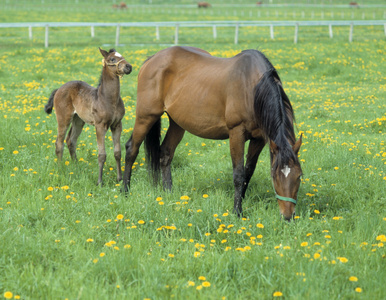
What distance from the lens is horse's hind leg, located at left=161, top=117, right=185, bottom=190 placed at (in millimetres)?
6199

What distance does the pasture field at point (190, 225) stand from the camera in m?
3.31

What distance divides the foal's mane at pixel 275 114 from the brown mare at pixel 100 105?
1838 millimetres

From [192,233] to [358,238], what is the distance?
146 cm

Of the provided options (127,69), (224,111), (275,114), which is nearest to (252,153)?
(224,111)

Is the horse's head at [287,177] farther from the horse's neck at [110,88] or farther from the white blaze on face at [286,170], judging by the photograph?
the horse's neck at [110,88]

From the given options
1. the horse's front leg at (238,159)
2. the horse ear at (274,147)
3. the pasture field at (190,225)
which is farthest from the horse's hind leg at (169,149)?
the horse ear at (274,147)

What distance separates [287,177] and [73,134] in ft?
11.6

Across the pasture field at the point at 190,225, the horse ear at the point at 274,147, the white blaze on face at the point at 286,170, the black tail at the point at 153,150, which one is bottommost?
the pasture field at the point at 190,225

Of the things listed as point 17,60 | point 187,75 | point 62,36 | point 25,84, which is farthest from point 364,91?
point 62,36

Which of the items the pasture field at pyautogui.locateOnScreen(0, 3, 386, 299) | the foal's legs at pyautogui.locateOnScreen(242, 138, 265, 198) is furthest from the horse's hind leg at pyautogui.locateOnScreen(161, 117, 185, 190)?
the foal's legs at pyautogui.locateOnScreen(242, 138, 265, 198)

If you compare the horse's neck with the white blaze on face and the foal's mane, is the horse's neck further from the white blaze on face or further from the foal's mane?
the white blaze on face

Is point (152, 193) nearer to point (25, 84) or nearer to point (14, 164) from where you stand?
point (14, 164)

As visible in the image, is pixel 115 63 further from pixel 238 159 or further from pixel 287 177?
pixel 287 177

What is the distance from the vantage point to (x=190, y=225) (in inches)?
172
